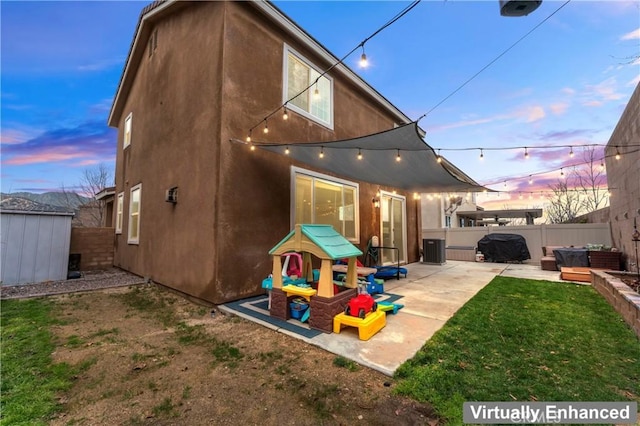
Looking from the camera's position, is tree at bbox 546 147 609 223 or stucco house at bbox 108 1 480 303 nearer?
stucco house at bbox 108 1 480 303

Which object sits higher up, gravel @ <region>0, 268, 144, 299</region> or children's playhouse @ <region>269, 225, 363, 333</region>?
children's playhouse @ <region>269, 225, 363, 333</region>

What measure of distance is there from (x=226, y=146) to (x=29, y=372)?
3.66 meters

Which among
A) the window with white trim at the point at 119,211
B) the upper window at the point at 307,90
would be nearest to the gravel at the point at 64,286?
the window with white trim at the point at 119,211

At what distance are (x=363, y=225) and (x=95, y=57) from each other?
13.2m

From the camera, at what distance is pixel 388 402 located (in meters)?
2.10

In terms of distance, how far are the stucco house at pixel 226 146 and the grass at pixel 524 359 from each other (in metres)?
3.41

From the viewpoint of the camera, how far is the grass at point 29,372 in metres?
1.95

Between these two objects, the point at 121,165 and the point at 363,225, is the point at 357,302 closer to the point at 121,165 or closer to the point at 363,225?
the point at 363,225

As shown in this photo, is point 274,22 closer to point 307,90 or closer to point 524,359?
point 307,90

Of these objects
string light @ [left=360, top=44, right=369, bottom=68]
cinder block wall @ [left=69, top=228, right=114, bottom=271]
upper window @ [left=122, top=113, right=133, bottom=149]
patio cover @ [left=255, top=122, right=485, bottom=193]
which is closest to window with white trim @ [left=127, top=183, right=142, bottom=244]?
cinder block wall @ [left=69, top=228, right=114, bottom=271]

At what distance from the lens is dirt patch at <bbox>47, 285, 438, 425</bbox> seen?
1942mm

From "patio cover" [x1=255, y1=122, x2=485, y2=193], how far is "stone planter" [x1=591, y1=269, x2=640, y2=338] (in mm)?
2900

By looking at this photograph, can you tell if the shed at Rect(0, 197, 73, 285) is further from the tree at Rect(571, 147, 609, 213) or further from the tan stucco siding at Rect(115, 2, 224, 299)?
the tree at Rect(571, 147, 609, 213)

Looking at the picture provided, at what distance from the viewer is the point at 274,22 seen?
5641 millimetres
